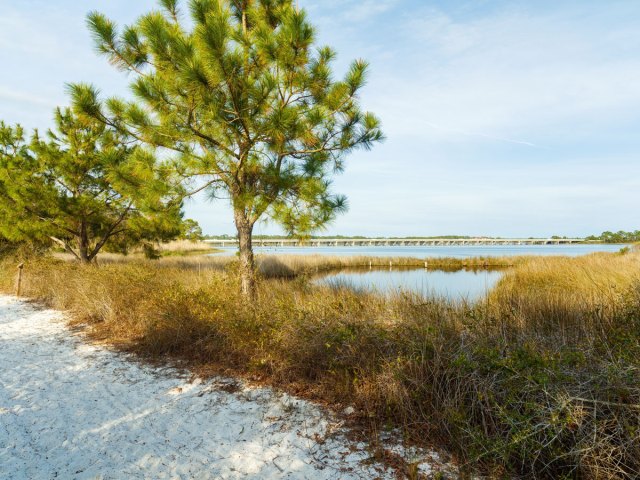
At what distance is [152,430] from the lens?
3250 millimetres

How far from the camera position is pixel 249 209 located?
6.18m

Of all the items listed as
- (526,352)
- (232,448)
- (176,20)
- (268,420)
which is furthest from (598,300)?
(176,20)

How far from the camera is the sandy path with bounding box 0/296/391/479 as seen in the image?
2.71 metres

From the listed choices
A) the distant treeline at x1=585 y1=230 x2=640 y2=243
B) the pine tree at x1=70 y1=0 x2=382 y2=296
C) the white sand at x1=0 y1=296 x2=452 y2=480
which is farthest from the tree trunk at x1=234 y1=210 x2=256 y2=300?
the distant treeline at x1=585 y1=230 x2=640 y2=243

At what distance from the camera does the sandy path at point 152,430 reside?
2705 mm

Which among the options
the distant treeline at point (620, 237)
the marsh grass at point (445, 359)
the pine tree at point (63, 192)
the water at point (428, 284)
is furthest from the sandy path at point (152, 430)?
the distant treeline at point (620, 237)

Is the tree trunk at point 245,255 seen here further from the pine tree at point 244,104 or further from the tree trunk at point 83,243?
the tree trunk at point 83,243

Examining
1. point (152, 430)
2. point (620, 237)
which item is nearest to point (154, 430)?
point (152, 430)

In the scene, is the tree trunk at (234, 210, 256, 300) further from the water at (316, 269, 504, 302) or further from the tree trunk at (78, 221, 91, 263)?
the tree trunk at (78, 221, 91, 263)

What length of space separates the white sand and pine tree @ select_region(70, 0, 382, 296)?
278cm

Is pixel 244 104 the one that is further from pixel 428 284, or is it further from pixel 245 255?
pixel 428 284

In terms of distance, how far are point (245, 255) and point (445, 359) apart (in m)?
4.32

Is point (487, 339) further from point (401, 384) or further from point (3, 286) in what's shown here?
point (3, 286)

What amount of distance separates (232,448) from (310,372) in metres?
1.35
